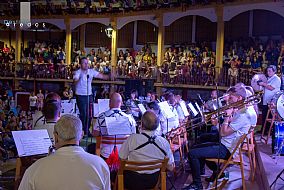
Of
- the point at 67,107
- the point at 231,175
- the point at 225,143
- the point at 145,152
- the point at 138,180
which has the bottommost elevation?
the point at 231,175

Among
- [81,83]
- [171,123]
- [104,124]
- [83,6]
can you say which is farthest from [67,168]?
[83,6]

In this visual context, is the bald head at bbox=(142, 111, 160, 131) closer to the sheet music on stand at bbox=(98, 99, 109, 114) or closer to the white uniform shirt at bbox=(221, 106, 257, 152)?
the white uniform shirt at bbox=(221, 106, 257, 152)

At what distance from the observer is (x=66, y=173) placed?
252 cm

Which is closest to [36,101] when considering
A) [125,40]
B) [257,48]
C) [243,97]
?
[125,40]

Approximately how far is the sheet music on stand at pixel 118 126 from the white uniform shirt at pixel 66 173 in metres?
2.41

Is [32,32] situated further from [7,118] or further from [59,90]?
[7,118]

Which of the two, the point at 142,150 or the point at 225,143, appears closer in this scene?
the point at 142,150

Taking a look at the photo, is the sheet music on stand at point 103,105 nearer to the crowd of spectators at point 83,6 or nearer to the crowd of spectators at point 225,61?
the crowd of spectators at point 225,61

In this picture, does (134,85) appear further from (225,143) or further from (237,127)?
(237,127)

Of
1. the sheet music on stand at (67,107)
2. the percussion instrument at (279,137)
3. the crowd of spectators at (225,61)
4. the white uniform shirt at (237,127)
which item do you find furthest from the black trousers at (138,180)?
the crowd of spectators at (225,61)

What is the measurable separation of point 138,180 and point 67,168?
193 cm

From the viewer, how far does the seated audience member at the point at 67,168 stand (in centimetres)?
249

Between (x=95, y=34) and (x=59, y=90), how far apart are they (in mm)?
3751

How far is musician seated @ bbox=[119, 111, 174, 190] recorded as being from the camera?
14.3 ft
